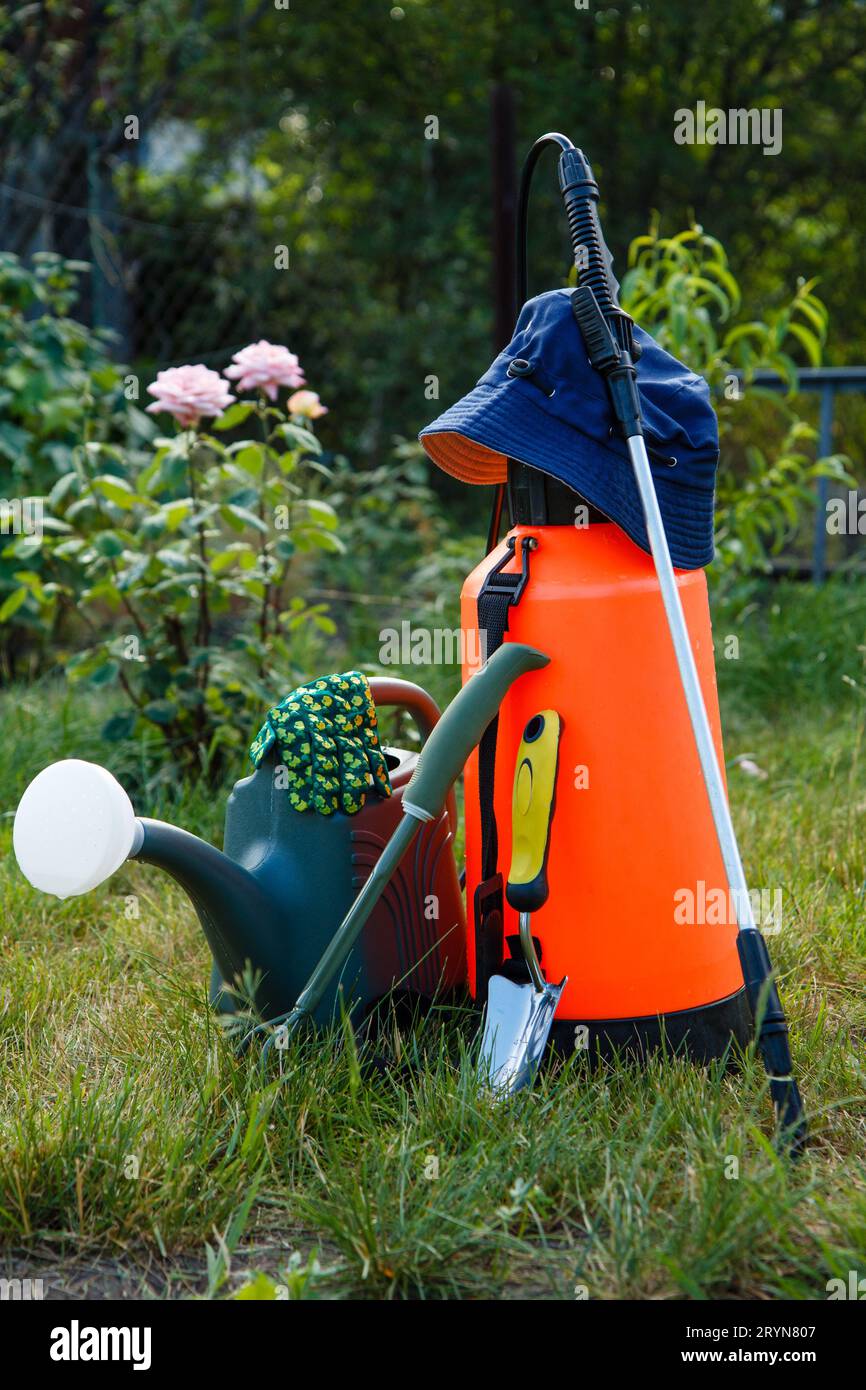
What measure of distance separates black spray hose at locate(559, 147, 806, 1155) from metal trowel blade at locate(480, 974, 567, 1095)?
9.8 inches

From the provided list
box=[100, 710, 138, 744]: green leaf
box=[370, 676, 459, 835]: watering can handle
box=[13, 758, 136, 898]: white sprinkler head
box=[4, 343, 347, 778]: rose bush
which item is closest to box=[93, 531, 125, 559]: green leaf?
box=[4, 343, 347, 778]: rose bush

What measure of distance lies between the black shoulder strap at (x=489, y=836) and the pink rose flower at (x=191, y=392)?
1.02 meters

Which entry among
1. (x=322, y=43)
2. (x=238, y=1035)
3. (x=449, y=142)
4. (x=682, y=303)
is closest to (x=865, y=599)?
(x=682, y=303)

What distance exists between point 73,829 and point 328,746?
1.22 ft

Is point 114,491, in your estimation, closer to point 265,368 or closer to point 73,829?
point 265,368

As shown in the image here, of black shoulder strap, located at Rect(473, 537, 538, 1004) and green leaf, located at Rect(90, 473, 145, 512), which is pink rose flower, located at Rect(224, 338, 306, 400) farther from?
black shoulder strap, located at Rect(473, 537, 538, 1004)

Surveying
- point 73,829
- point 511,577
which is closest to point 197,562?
point 511,577

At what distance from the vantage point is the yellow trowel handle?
157 cm

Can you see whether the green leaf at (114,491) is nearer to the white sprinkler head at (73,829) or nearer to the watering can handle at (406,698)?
the watering can handle at (406,698)

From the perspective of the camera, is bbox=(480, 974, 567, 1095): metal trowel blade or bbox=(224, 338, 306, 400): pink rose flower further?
bbox=(224, 338, 306, 400): pink rose flower

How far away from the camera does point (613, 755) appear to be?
160 centimetres

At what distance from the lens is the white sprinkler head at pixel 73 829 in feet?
4.76

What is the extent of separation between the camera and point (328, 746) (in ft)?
5.60
